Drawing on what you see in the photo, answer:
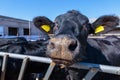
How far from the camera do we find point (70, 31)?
10.0ft

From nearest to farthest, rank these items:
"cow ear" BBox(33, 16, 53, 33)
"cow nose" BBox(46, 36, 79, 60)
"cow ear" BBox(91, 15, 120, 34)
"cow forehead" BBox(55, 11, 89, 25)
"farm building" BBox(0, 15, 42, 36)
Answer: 1. "cow nose" BBox(46, 36, 79, 60)
2. "cow forehead" BBox(55, 11, 89, 25)
3. "cow ear" BBox(91, 15, 120, 34)
4. "cow ear" BBox(33, 16, 53, 33)
5. "farm building" BBox(0, 15, 42, 36)

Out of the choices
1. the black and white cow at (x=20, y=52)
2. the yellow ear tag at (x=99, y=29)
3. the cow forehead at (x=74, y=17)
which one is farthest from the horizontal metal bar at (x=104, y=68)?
the black and white cow at (x=20, y=52)

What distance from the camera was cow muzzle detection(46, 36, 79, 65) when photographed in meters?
2.61

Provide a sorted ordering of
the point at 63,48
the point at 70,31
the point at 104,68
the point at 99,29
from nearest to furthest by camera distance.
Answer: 1. the point at 104,68
2. the point at 63,48
3. the point at 70,31
4. the point at 99,29

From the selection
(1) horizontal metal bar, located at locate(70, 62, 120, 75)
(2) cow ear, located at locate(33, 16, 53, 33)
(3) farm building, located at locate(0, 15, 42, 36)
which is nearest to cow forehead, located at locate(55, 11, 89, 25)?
(2) cow ear, located at locate(33, 16, 53, 33)

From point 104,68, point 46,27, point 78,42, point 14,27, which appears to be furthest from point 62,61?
point 14,27

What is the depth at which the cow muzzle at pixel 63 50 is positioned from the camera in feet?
8.56

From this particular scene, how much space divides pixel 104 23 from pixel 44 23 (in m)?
A: 0.95

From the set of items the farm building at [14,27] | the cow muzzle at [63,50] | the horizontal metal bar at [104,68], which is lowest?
the farm building at [14,27]

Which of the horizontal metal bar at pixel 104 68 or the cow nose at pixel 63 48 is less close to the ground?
the cow nose at pixel 63 48

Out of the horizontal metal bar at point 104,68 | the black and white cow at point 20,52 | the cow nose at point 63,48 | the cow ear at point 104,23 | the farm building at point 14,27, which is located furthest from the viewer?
the farm building at point 14,27

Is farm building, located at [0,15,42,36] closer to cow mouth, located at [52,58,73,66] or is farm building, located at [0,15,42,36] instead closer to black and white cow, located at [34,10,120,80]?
black and white cow, located at [34,10,120,80]

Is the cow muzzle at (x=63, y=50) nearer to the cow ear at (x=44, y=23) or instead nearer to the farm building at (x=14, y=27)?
the cow ear at (x=44, y=23)

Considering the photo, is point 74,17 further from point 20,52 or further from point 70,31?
point 20,52
